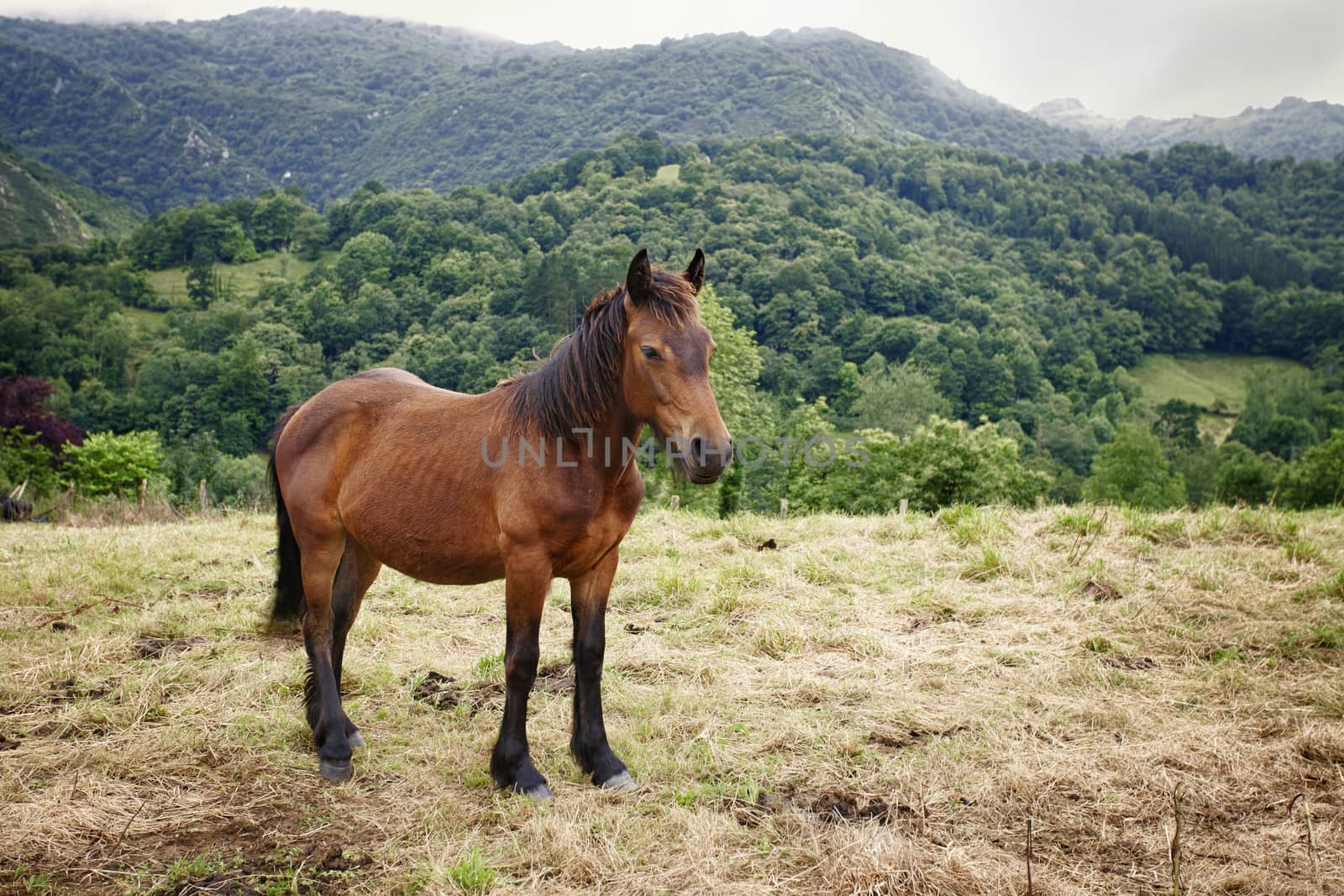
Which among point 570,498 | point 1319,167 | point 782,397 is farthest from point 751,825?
point 1319,167

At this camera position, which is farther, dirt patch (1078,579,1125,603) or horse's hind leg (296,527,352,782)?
dirt patch (1078,579,1125,603)

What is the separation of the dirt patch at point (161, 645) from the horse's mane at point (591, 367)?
3.29m

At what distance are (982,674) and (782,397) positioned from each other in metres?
66.4

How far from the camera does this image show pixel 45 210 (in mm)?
98875

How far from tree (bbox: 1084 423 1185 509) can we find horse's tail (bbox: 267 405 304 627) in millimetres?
47377

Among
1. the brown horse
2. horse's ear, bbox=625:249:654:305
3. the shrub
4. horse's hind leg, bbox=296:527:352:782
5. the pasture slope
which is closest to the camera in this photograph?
the pasture slope

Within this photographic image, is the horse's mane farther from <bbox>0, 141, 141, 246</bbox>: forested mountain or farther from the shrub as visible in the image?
<bbox>0, 141, 141, 246</bbox>: forested mountain

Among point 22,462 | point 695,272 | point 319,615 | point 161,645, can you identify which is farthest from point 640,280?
point 22,462

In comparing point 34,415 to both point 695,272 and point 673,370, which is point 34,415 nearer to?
point 695,272

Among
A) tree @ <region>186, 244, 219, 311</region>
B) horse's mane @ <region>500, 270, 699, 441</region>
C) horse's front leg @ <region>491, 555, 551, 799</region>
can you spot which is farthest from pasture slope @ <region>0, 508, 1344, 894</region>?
tree @ <region>186, 244, 219, 311</region>

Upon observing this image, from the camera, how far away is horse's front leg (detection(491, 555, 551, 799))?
11.6ft

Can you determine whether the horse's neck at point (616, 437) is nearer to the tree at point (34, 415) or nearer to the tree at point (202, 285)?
the tree at point (34, 415)

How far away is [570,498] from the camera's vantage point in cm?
348

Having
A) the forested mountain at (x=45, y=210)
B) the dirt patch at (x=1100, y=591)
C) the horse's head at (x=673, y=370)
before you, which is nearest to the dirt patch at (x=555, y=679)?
the horse's head at (x=673, y=370)
